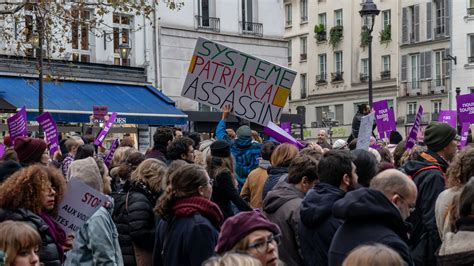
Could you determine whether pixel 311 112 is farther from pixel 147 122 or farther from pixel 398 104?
pixel 147 122

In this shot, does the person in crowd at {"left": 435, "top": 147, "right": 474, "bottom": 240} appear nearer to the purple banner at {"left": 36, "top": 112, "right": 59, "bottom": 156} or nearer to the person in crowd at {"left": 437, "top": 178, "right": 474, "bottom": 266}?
the person in crowd at {"left": 437, "top": 178, "right": 474, "bottom": 266}

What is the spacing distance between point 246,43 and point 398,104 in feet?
80.3

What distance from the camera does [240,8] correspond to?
36.0m

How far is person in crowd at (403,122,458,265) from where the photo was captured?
26.0ft

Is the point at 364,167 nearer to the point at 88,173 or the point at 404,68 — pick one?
the point at 88,173

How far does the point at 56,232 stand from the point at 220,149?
3192mm

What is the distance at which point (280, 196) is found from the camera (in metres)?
7.66

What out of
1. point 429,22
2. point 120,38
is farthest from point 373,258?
point 429,22

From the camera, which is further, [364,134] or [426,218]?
[364,134]

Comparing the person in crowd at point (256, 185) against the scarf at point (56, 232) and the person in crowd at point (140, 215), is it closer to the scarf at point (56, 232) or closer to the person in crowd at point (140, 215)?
the person in crowd at point (140, 215)

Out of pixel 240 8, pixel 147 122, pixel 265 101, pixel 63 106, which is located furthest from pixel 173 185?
pixel 240 8

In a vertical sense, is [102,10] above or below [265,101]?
above

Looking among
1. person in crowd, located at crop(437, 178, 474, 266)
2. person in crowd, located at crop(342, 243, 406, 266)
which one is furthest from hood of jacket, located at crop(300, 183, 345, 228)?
person in crowd, located at crop(342, 243, 406, 266)

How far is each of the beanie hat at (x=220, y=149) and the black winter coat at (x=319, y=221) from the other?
2.91m
